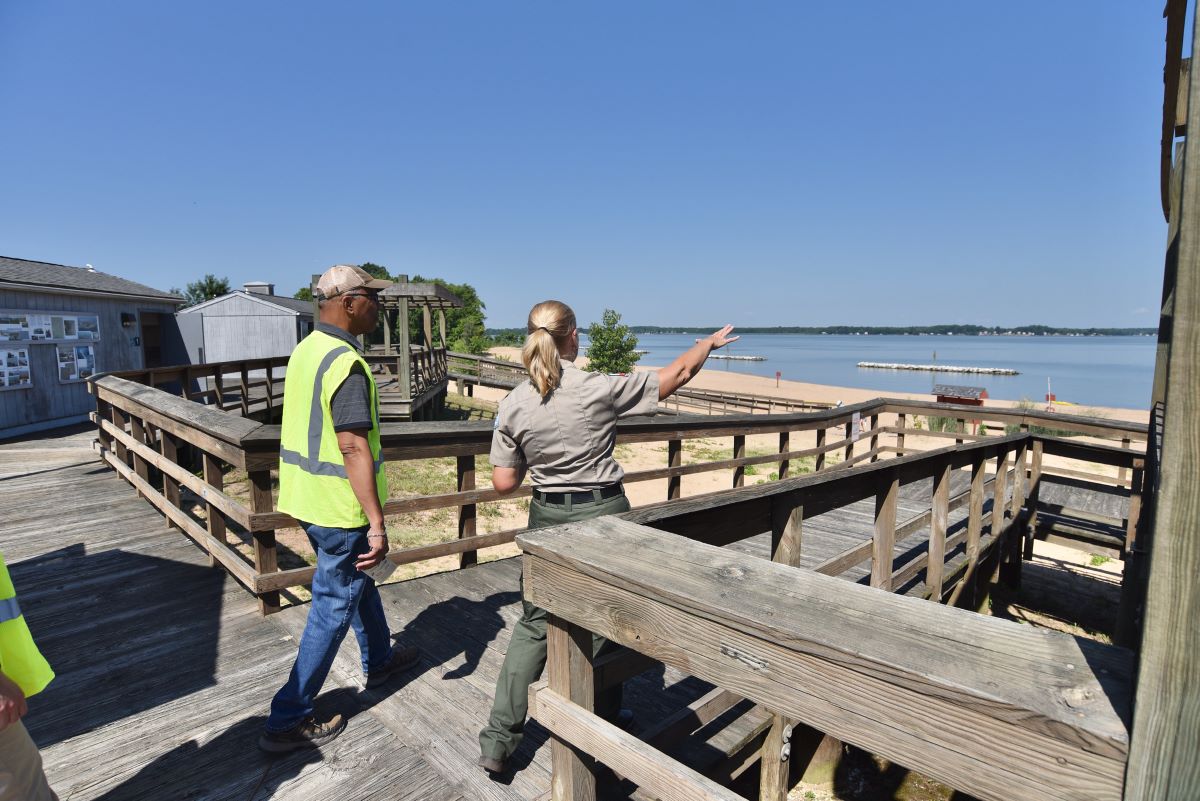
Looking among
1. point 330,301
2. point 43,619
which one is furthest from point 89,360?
point 330,301

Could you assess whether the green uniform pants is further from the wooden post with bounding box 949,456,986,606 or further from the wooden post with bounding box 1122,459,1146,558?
the wooden post with bounding box 1122,459,1146,558

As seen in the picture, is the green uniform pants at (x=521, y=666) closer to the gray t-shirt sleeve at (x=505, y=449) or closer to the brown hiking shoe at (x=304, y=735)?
the gray t-shirt sleeve at (x=505, y=449)

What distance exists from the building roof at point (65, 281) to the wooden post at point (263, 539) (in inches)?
431

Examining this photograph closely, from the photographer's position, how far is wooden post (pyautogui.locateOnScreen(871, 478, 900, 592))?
121 inches

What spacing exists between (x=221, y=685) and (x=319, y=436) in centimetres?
140

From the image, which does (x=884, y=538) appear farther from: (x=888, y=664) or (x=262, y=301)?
(x=262, y=301)

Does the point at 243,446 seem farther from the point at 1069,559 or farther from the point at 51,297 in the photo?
the point at 51,297

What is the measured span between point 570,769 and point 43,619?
365cm

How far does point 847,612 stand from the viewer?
1114 mm

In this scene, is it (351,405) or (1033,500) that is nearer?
(351,405)

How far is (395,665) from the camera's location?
3.00 meters

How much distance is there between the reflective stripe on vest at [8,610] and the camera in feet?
4.75

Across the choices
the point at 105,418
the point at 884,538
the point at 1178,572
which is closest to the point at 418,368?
the point at 105,418

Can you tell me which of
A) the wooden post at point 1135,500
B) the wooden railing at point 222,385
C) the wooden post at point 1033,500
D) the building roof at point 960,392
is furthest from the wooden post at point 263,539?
the building roof at point 960,392
